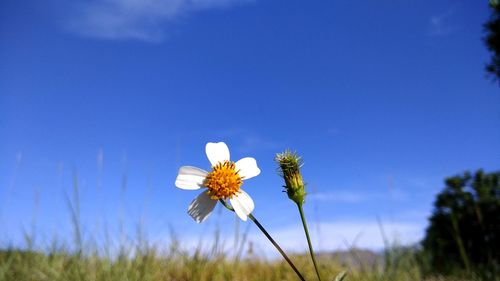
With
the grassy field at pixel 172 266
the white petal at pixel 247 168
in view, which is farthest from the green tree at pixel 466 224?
the white petal at pixel 247 168

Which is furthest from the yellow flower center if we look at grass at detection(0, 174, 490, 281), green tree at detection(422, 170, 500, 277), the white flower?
green tree at detection(422, 170, 500, 277)

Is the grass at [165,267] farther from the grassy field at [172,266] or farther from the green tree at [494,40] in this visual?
the green tree at [494,40]

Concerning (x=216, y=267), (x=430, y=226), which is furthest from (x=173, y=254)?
(x=430, y=226)

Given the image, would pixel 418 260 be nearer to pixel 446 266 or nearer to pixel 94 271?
pixel 446 266

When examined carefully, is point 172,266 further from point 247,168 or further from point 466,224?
point 466,224

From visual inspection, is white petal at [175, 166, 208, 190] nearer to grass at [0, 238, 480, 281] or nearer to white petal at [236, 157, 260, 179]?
white petal at [236, 157, 260, 179]

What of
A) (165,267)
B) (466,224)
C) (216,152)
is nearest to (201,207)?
(216,152)
